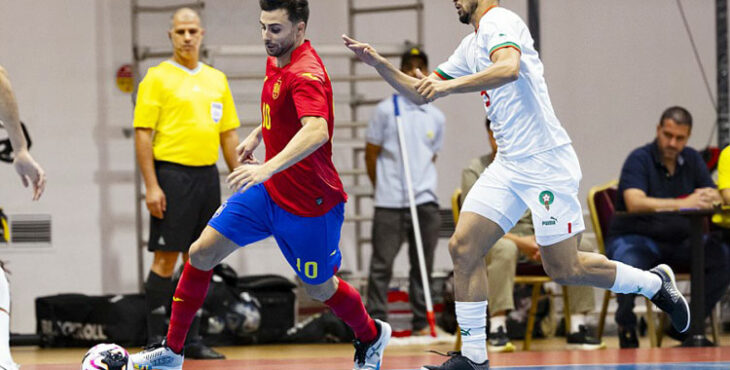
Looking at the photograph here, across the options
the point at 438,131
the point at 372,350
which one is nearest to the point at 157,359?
the point at 372,350

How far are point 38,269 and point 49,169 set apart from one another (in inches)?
29.2

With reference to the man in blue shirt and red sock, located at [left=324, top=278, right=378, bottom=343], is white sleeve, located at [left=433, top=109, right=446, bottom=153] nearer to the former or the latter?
the man in blue shirt

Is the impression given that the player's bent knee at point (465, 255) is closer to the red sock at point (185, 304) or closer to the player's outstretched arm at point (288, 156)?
the player's outstretched arm at point (288, 156)

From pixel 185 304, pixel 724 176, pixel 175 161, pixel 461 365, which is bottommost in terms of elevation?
pixel 461 365

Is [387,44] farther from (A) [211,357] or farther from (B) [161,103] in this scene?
(A) [211,357]

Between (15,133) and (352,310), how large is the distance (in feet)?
4.67

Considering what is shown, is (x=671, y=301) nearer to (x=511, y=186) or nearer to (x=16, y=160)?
(x=511, y=186)

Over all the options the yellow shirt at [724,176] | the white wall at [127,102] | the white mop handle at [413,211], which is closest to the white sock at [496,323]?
the white mop handle at [413,211]

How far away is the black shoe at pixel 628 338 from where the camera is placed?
19.6 ft

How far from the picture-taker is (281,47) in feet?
12.3

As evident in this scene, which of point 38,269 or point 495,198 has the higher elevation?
point 495,198

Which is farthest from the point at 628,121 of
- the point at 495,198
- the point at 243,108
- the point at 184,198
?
the point at 495,198

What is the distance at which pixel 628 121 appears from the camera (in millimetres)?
8656

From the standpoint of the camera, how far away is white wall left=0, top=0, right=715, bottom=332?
26.0 ft
